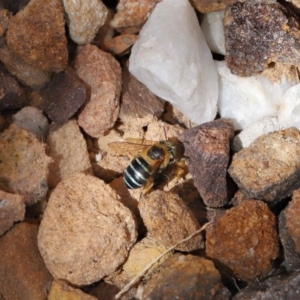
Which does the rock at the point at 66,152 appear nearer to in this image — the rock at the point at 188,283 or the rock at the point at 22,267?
the rock at the point at 22,267

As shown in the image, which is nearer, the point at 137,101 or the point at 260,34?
the point at 260,34

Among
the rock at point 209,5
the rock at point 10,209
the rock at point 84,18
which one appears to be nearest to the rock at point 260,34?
the rock at point 209,5

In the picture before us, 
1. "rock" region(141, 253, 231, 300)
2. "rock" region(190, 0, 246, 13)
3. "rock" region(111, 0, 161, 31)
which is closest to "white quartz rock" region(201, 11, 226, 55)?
"rock" region(190, 0, 246, 13)

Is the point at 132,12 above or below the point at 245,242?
above

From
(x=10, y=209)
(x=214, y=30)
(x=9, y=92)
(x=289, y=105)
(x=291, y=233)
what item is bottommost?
(x=291, y=233)

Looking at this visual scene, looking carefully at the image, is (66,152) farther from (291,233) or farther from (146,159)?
(291,233)

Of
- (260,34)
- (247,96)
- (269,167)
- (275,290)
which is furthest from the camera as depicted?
(247,96)

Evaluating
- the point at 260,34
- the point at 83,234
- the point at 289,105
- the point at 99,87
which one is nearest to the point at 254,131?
the point at 289,105
